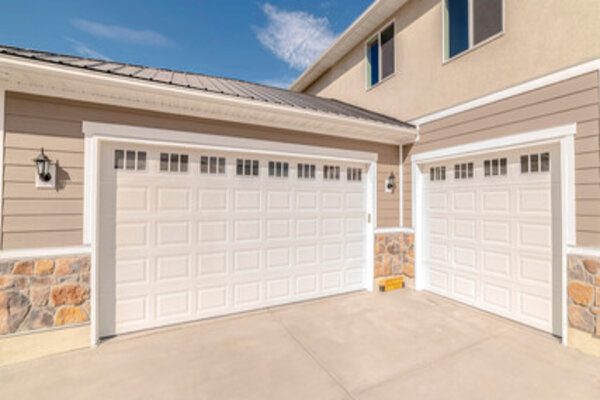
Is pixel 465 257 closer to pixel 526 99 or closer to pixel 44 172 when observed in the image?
pixel 526 99

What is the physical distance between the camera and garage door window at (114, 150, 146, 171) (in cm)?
351

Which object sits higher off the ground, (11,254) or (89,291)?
(11,254)

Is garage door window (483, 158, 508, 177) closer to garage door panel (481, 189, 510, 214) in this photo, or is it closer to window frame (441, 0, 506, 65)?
garage door panel (481, 189, 510, 214)

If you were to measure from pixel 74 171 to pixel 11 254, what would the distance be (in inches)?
42.5

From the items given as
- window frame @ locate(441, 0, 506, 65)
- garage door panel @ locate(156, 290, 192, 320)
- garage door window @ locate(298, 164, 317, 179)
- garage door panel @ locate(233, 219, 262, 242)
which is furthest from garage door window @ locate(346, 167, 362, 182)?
garage door panel @ locate(156, 290, 192, 320)

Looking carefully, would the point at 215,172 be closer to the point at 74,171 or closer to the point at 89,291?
the point at 74,171

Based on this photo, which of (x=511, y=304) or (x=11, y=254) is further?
(x=511, y=304)

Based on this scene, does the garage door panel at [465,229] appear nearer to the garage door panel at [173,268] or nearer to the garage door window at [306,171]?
the garage door window at [306,171]

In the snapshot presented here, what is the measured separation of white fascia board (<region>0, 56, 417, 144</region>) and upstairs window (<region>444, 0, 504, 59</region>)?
167 centimetres

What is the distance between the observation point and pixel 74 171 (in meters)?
3.18

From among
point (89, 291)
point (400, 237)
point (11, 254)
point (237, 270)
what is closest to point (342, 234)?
point (400, 237)

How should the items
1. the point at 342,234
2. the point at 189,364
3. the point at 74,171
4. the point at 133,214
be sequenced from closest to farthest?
the point at 189,364
the point at 74,171
the point at 133,214
the point at 342,234

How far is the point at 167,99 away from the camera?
346 centimetres

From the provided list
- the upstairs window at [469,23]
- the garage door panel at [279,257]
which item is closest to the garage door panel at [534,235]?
the upstairs window at [469,23]
